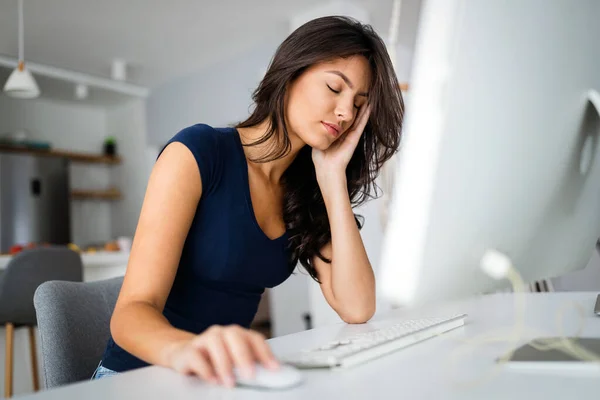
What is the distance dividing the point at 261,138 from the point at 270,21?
3.68 metres

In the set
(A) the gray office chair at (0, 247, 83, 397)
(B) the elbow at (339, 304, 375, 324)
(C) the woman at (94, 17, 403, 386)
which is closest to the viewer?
(C) the woman at (94, 17, 403, 386)

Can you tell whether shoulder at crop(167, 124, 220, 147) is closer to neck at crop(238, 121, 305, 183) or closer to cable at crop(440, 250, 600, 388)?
neck at crop(238, 121, 305, 183)

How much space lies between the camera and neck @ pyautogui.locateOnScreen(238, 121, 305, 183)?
1172mm

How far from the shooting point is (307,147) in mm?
1334

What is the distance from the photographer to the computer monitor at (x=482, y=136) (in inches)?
15.9

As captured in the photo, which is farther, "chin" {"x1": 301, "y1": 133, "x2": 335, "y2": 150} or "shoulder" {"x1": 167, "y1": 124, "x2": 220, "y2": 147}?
"chin" {"x1": 301, "y1": 133, "x2": 335, "y2": 150}

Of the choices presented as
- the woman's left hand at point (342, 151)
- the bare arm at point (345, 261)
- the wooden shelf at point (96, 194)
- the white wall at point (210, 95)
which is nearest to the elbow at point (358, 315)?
the bare arm at point (345, 261)

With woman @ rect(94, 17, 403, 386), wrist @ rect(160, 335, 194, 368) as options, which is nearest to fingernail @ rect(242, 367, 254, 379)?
wrist @ rect(160, 335, 194, 368)

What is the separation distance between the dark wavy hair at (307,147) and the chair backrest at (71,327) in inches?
16.1

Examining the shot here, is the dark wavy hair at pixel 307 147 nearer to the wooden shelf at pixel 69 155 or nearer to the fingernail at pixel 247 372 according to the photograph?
the fingernail at pixel 247 372

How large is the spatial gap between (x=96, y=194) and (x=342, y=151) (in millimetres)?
5686

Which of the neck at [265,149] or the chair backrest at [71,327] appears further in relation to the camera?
the neck at [265,149]

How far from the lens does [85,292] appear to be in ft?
3.54

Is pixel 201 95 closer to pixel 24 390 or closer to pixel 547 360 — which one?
pixel 24 390
